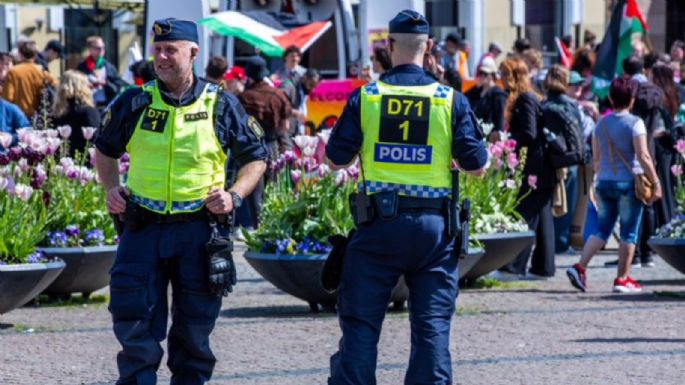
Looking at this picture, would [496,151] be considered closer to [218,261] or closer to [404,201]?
[404,201]

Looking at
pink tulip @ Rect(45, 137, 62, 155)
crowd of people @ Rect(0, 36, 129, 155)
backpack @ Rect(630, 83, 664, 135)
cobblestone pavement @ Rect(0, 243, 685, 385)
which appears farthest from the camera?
crowd of people @ Rect(0, 36, 129, 155)

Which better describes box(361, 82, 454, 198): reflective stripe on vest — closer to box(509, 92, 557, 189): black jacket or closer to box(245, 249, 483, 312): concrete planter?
box(245, 249, 483, 312): concrete planter

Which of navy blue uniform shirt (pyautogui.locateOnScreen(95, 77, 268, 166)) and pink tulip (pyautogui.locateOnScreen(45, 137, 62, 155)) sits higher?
navy blue uniform shirt (pyautogui.locateOnScreen(95, 77, 268, 166))

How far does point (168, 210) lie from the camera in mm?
6992

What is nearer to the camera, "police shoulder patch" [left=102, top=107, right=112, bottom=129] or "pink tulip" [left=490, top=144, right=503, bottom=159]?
"police shoulder patch" [left=102, top=107, right=112, bottom=129]

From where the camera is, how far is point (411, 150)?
7102mm

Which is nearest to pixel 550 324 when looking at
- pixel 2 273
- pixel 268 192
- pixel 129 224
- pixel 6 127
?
pixel 268 192

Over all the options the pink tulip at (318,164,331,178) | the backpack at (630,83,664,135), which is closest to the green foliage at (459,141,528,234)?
the pink tulip at (318,164,331,178)

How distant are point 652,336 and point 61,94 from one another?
622 centimetres

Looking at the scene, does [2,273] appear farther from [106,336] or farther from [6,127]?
[6,127]

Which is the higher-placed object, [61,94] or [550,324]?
[61,94]

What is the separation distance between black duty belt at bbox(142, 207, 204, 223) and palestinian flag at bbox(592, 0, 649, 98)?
38.3ft

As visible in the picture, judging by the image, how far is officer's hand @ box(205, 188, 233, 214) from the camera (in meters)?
7.00

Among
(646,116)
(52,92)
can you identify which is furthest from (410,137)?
(52,92)
